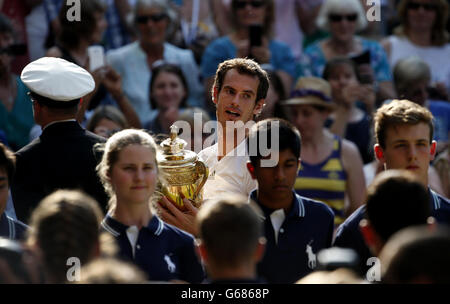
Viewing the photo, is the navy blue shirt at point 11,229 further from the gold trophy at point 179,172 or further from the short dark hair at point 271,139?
the short dark hair at point 271,139

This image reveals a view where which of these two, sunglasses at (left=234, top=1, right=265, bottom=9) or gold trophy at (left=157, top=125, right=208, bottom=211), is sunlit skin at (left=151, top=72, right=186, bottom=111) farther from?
gold trophy at (left=157, top=125, right=208, bottom=211)

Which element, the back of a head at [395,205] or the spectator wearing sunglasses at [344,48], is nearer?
the back of a head at [395,205]

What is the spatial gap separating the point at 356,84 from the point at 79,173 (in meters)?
3.28

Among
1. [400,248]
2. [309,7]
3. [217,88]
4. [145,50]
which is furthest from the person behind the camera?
[309,7]

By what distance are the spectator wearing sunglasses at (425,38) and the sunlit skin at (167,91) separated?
6.89 feet

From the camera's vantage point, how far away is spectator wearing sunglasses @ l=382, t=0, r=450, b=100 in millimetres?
7660

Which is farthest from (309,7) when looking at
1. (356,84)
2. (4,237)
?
(4,237)

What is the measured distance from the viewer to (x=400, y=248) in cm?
274

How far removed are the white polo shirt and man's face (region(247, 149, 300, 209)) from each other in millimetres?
348

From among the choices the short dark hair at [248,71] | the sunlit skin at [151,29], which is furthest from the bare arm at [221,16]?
the short dark hair at [248,71]

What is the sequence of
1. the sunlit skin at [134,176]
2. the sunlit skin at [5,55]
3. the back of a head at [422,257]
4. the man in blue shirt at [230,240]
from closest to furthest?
1. the back of a head at [422,257]
2. the man in blue shirt at [230,240]
3. the sunlit skin at [134,176]
4. the sunlit skin at [5,55]

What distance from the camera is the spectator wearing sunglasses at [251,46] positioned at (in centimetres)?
706

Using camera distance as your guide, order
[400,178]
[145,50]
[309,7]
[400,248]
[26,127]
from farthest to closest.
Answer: [309,7], [145,50], [26,127], [400,178], [400,248]
